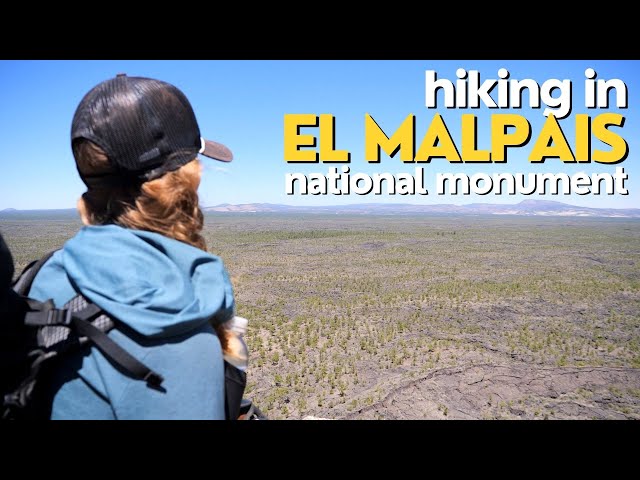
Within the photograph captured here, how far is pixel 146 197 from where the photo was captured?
0.90m

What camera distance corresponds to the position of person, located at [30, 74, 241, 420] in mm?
760

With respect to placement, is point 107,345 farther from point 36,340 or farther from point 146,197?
point 146,197

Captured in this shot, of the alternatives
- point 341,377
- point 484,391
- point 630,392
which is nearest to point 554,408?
point 484,391

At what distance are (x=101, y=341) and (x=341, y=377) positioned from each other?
8.80m

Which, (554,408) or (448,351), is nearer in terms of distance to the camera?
(554,408)

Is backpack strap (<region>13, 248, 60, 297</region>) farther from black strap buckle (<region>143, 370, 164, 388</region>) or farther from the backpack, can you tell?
black strap buckle (<region>143, 370, 164, 388</region>)

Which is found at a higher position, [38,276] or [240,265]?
[38,276]

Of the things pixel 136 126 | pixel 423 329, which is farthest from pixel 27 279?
pixel 423 329

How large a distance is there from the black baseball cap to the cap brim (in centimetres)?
7

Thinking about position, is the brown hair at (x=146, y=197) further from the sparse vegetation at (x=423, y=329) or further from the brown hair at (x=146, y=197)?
the sparse vegetation at (x=423, y=329)

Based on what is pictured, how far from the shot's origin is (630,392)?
8.29 meters

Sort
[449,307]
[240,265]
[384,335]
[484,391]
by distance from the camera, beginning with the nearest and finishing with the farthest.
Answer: [484,391]
[384,335]
[449,307]
[240,265]
